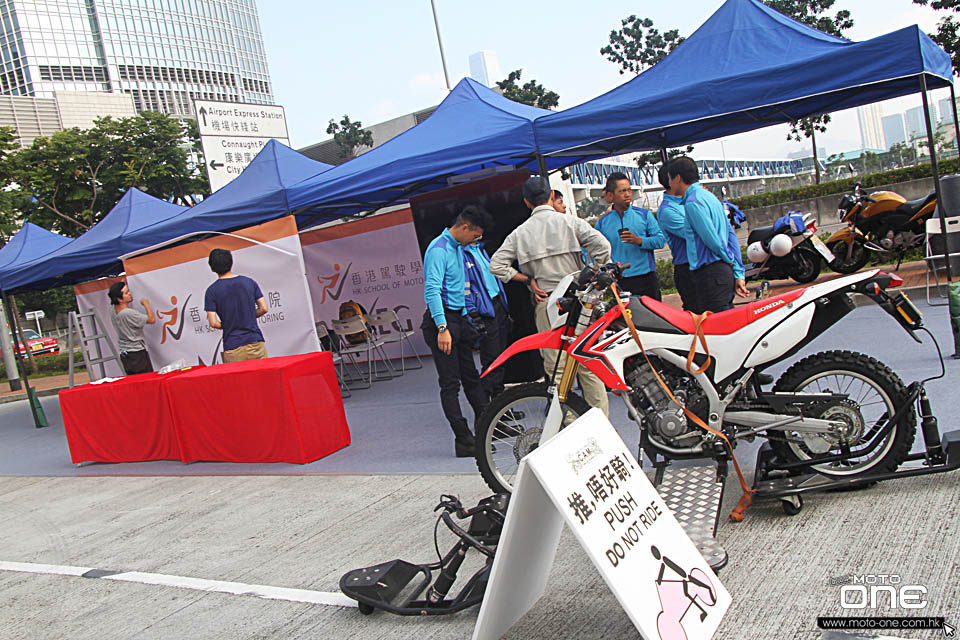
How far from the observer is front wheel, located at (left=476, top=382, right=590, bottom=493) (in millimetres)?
4137

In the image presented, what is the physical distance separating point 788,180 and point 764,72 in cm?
2105

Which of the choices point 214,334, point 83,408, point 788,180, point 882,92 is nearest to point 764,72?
point 882,92

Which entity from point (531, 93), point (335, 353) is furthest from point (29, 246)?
point (531, 93)

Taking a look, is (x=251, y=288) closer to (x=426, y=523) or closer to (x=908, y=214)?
(x=426, y=523)

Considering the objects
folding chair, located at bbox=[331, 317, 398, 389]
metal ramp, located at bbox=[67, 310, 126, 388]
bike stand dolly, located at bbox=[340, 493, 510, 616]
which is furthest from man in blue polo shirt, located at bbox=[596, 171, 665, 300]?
metal ramp, located at bbox=[67, 310, 126, 388]

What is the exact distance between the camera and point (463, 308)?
536 centimetres

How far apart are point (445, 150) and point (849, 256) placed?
239 inches

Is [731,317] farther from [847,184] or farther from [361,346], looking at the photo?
[847,184]

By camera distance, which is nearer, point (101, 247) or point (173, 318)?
point (173, 318)

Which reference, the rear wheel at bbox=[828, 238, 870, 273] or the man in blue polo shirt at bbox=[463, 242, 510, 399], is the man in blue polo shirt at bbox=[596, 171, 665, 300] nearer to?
the man in blue polo shirt at bbox=[463, 242, 510, 399]

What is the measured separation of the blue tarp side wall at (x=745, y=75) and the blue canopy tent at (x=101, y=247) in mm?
6360

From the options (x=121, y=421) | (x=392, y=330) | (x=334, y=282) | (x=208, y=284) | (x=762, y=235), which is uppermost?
(x=208, y=284)

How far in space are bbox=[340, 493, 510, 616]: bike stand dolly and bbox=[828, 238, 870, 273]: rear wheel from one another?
817 cm

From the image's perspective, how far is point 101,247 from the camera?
9992 millimetres
